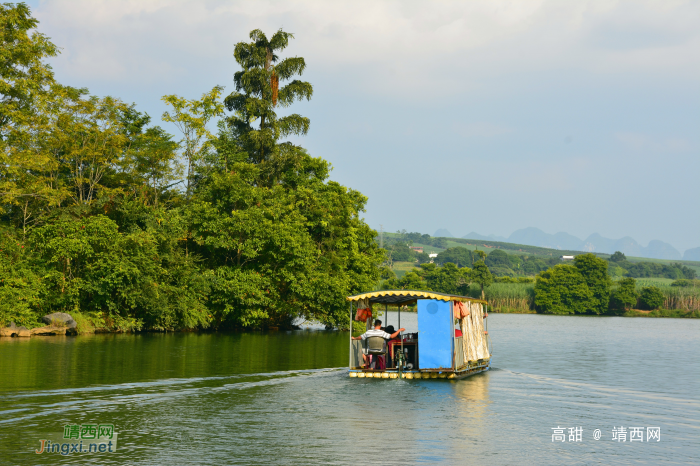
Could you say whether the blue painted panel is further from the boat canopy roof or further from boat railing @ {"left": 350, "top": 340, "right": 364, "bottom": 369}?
boat railing @ {"left": 350, "top": 340, "right": 364, "bottom": 369}

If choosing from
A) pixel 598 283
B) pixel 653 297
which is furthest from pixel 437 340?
pixel 598 283

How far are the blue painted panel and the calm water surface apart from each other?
74 cm

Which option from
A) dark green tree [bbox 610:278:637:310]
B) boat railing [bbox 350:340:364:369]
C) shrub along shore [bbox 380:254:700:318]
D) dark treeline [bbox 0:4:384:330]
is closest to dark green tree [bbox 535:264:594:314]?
shrub along shore [bbox 380:254:700:318]

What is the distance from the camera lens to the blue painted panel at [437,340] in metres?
21.7

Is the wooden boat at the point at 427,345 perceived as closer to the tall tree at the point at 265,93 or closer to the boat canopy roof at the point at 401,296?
the boat canopy roof at the point at 401,296

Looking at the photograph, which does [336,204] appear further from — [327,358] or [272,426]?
[272,426]

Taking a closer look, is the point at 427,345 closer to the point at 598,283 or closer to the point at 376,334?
the point at 376,334

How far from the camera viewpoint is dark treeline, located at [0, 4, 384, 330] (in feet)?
133

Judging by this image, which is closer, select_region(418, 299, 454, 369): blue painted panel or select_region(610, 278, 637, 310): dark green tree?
select_region(418, 299, 454, 369): blue painted panel

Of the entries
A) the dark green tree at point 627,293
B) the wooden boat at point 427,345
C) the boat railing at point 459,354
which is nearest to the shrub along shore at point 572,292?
the dark green tree at point 627,293

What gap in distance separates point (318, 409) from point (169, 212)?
35.2 meters

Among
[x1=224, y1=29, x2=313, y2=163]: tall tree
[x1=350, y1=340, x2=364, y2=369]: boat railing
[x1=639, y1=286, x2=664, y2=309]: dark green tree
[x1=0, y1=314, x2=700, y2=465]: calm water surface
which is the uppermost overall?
[x1=224, y1=29, x2=313, y2=163]: tall tree

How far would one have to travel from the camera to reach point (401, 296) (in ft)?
76.4

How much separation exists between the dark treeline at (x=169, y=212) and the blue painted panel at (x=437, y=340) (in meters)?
24.7
